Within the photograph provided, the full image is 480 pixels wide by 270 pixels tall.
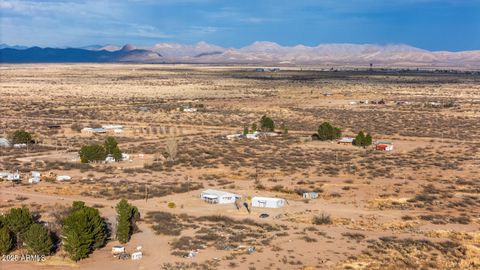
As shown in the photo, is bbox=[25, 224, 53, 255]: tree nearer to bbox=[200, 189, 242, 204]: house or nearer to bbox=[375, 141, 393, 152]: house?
bbox=[200, 189, 242, 204]: house

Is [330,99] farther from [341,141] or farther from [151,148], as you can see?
[151,148]

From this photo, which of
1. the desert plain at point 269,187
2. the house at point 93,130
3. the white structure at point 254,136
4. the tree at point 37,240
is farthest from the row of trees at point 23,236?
the house at point 93,130

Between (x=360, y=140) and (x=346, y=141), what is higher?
(x=360, y=140)

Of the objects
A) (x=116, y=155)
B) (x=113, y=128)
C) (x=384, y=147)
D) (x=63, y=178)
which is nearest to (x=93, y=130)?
(x=113, y=128)

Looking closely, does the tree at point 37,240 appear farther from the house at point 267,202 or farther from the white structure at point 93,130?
the white structure at point 93,130

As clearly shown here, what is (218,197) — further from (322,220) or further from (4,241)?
(4,241)

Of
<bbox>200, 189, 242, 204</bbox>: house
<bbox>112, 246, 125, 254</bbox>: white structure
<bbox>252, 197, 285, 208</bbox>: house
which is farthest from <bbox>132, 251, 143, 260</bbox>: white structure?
<bbox>252, 197, 285, 208</bbox>: house

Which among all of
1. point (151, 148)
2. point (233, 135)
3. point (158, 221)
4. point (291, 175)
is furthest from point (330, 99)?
point (158, 221)
